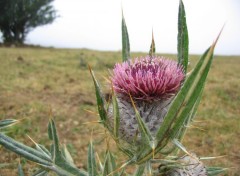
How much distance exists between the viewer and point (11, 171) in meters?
5.05

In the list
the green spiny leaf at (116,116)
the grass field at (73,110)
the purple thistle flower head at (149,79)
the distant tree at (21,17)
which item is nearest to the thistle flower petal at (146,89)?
the purple thistle flower head at (149,79)

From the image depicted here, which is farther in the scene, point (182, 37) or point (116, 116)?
point (182, 37)

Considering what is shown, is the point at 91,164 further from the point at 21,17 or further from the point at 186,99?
the point at 21,17

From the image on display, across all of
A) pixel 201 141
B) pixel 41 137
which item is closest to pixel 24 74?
pixel 41 137

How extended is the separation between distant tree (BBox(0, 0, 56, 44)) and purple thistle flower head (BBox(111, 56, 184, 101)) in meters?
26.9

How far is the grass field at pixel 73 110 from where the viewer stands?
245 inches

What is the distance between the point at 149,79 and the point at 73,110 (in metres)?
6.27

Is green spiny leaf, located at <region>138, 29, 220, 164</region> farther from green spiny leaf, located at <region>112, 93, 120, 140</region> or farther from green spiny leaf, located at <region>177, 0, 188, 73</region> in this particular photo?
green spiny leaf, located at <region>177, 0, 188, 73</region>

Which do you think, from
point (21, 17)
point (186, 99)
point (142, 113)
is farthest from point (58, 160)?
point (21, 17)

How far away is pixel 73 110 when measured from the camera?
798 cm

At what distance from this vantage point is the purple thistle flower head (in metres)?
1.85

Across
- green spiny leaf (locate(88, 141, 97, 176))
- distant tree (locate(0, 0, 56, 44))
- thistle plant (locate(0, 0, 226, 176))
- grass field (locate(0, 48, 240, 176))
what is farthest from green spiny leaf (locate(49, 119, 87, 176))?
distant tree (locate(0, 0, 56, 44))

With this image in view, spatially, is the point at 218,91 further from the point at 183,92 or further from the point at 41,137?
the point at 183,92

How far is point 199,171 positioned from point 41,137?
15.2ft
